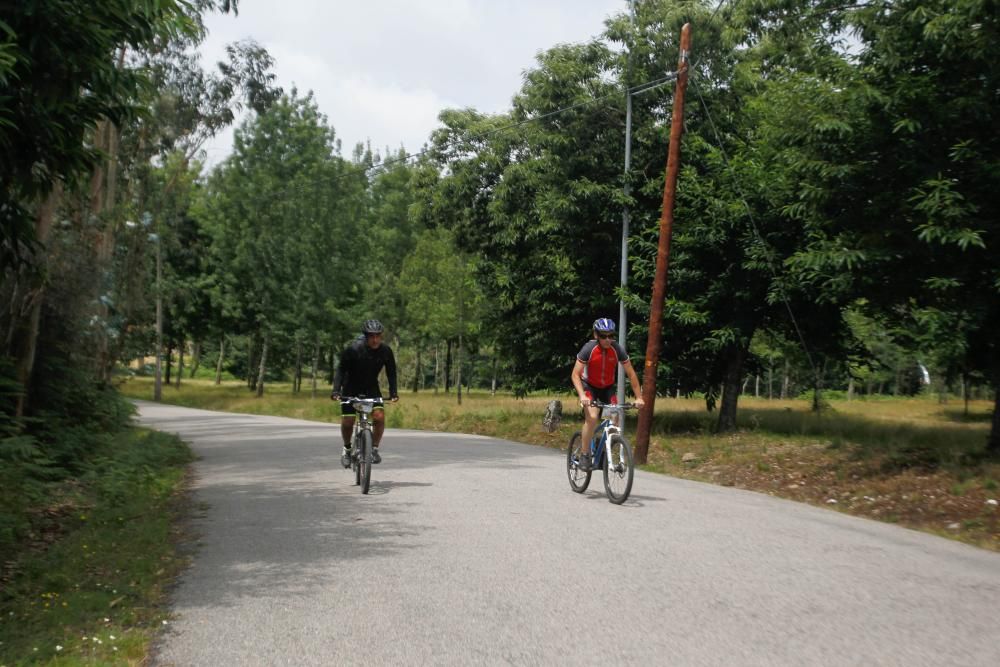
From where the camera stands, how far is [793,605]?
5.28 metres

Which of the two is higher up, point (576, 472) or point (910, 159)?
point (910, 159)

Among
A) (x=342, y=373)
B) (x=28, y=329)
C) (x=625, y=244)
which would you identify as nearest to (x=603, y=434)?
(x=342, y=373)

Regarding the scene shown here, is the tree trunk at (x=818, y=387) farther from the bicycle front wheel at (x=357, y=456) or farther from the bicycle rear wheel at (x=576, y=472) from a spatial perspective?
the bicycle front wheel at (x=357, y=456)

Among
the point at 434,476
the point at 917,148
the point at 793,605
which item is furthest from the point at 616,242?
the point at 793,605

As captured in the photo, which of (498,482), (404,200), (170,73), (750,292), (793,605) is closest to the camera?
(793,605)

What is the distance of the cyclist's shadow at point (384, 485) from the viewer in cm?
1012

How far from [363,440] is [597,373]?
2.81 metres

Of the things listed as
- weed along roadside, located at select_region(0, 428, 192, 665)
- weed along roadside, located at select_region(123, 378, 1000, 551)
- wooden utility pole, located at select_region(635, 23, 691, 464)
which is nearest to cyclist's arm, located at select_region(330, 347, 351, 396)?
A: weed along roadside, located at select_region(0, 428, 192, 665)

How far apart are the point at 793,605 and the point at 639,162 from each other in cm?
1828

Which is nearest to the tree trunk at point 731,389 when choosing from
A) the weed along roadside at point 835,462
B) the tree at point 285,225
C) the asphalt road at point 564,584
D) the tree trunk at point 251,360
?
the weed along roadside at point 835,462

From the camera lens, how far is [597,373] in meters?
9.63

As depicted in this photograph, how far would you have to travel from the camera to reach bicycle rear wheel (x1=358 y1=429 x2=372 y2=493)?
391 inches

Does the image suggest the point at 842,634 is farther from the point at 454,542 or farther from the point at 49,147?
the point at 49,147

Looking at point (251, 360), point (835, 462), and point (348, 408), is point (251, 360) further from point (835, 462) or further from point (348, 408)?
point (348, 408)
